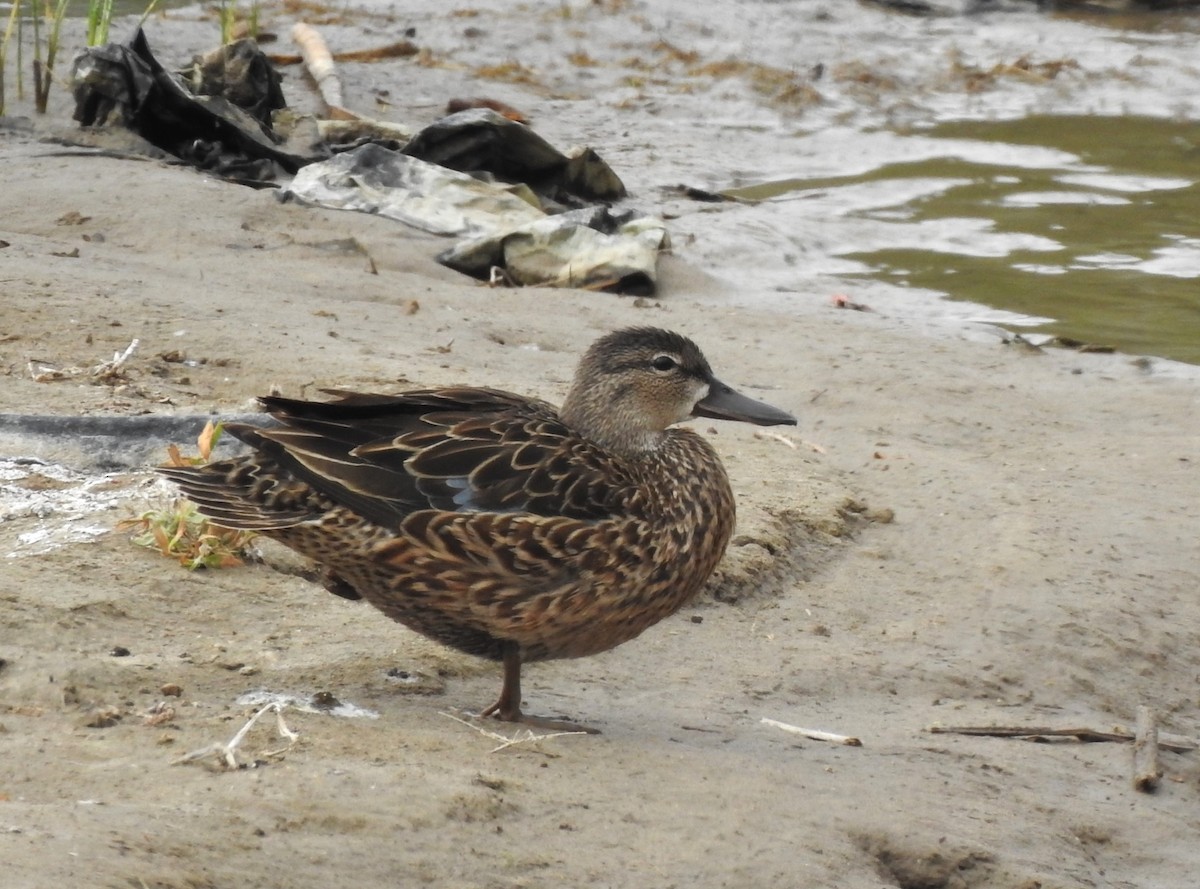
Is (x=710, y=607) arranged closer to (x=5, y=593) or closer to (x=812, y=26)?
(x=5, y=593)

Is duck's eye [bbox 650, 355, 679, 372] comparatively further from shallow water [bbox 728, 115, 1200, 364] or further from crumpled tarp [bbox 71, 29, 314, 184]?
crumpled tarp [bbox 71, 29, 314, 184]

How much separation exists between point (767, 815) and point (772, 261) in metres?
6.42

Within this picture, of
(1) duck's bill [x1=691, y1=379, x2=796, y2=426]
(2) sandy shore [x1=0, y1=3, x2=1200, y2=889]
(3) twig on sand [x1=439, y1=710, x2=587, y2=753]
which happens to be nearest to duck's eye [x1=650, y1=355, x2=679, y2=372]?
(1) duck's bill [x1=691, y1=379, x2=796, y2=426]

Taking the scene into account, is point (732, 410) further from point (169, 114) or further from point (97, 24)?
point (97, 24)

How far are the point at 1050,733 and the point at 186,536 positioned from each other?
249 centimetres

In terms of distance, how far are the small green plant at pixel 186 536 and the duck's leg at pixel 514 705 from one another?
892 millimetres

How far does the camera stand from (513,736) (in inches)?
161

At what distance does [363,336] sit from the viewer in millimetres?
7059

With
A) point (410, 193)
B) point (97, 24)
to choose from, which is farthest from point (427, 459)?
point (97, 24)

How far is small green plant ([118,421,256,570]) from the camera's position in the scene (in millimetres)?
4703

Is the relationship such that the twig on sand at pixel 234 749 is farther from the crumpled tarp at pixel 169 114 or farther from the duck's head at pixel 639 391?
the crumpled tarp at pixel 169 114

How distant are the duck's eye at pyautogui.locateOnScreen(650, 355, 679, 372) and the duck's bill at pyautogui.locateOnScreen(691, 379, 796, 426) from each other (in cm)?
16

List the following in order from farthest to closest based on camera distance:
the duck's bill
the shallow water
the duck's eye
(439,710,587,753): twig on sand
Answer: the shallow water < the duck's bill < the duck's eye < (439,710,587,753): twig on sand

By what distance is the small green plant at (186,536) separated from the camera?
470 cm
